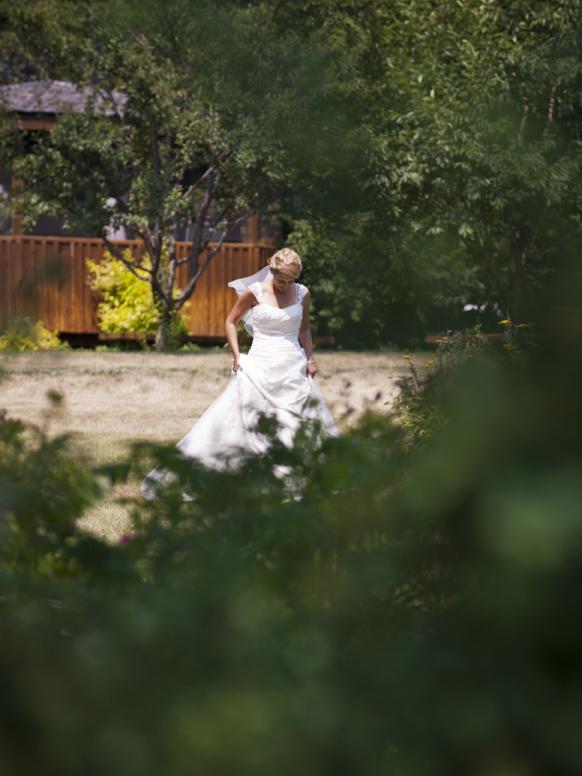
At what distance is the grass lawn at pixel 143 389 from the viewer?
12297 millimetres

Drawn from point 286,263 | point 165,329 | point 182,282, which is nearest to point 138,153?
point 182,282

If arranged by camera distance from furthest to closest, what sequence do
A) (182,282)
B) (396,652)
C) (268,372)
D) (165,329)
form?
(182,282) → (165,329) → (268,372) → (396,652)

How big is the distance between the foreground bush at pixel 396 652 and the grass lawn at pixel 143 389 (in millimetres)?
9094

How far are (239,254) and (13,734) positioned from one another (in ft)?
69.6

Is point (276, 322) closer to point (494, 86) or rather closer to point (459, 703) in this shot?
point (494, 86)

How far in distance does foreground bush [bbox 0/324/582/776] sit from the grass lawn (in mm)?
9094

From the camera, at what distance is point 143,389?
14.9 m

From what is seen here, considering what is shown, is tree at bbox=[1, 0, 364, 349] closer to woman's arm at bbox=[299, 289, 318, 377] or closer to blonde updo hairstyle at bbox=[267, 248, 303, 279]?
woman's arm at bbox=[299, 289, 318, 377]

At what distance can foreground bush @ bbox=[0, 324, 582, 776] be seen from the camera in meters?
0.84

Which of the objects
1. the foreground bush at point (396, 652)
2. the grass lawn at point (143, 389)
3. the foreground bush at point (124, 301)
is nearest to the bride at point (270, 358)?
the grass lawn at point (143, 389)

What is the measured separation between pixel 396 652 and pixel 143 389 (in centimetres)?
1399

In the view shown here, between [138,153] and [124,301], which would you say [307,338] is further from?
[124,301]

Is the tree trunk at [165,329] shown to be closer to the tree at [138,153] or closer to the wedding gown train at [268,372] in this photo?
the tree at [138,153]

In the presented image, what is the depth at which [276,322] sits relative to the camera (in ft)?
29.7
